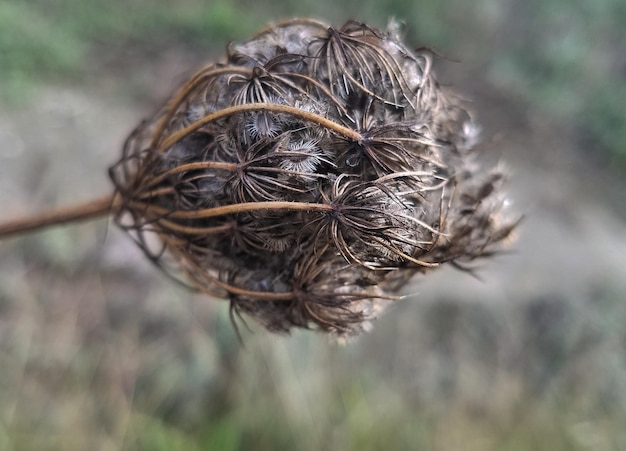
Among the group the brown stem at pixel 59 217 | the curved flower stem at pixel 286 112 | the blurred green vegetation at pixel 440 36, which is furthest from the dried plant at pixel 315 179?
the blurred green vegetation at pixel 440 36

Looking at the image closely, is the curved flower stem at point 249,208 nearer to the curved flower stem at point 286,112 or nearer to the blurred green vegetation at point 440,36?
the curved flower stem at point 286,112

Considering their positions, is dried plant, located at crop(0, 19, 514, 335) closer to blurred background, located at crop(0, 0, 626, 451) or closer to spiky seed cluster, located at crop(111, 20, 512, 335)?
spiky seed cluster, located at crop(111, 20, 512, 335)

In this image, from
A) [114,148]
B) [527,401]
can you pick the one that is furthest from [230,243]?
[114,148]

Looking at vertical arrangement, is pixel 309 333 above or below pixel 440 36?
below

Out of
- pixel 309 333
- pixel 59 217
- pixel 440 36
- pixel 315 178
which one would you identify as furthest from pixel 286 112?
pixel 440 36

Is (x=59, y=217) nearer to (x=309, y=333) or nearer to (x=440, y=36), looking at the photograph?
(x=309, y=333)

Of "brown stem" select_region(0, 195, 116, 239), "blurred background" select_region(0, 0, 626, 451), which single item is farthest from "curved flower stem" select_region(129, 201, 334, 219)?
"blurred background" select_region(0, 0, 626, 451)

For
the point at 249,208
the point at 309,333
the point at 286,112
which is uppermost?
the point at 309,333
